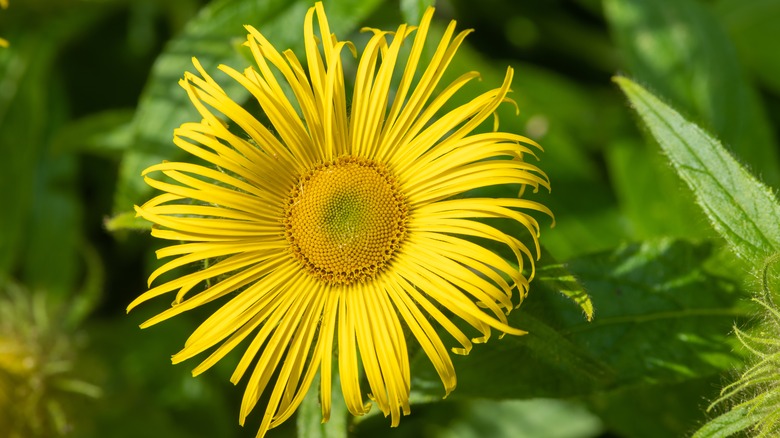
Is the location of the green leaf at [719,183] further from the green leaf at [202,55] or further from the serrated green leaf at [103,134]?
the serrated green leaf at [103,134]

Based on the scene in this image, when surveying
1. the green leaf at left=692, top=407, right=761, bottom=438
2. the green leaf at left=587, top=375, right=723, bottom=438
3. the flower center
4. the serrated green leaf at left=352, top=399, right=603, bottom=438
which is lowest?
the serrated green leaf at left=352, top=399, right=603, bottom=438

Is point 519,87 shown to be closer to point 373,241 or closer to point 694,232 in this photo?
point 694,232

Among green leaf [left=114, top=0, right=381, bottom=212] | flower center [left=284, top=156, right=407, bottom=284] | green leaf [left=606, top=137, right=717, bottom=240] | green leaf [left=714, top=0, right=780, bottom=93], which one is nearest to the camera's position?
flower center [left=284, top=156, right=407, bottom=284]

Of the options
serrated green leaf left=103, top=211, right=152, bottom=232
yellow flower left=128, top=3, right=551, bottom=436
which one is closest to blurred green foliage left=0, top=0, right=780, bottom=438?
serrated green leaf left=103, top=211, right=152, bottom=232

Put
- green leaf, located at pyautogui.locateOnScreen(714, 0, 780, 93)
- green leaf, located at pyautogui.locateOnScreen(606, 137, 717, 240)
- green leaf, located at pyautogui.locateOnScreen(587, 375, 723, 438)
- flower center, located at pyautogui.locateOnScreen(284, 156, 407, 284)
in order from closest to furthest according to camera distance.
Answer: flower center, located at pyautogui.locateOnScreen(284, 156, 407, 284) → green leaf, located at pyautogui.locateOnScreen(587, 375, 723, 438) → green leaf, located at pyautogui.locateOnScreen(606, 137, 717, 240) → green leaf, located at pyautogui.locateOnScreen(714, 0, 780, 93)

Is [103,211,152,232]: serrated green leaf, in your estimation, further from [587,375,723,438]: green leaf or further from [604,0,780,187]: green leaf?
[604,0,780,187]: green leaf

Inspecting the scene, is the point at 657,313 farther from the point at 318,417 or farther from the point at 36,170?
the point at 36,170

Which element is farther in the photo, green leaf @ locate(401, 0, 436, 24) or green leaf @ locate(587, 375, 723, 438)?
green leaf @ locate(587, 375, 723, 438)
